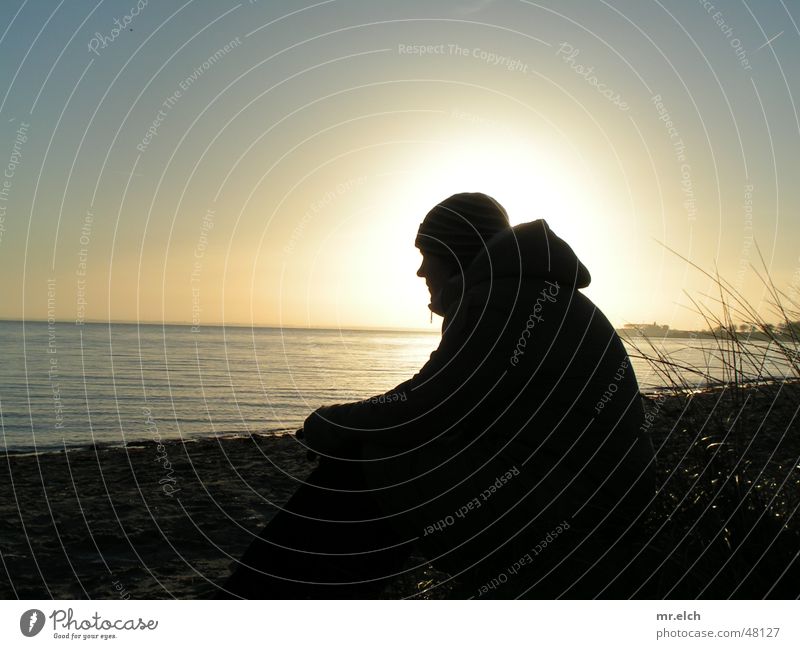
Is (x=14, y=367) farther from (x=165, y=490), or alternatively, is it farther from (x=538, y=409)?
(x=538, y=409)

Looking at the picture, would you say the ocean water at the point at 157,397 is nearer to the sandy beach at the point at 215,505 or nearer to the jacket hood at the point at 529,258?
the sandy beach at the point at 215,505

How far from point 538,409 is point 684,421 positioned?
1274mm

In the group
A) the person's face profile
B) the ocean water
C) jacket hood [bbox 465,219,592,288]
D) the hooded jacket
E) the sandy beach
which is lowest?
the ocean water

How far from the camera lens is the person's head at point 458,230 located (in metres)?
2.86

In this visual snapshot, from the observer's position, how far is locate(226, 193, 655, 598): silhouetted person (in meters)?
2.41

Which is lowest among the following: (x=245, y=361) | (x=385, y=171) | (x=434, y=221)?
(x=245, y=361)

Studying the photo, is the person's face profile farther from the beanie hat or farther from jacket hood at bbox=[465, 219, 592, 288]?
jacket hood at bbox=[465, 219, 592, 288]

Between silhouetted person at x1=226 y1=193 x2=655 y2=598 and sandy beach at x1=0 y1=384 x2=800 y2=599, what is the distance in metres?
0.45

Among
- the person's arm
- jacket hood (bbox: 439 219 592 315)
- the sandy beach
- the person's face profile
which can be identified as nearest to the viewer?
the person's arm
